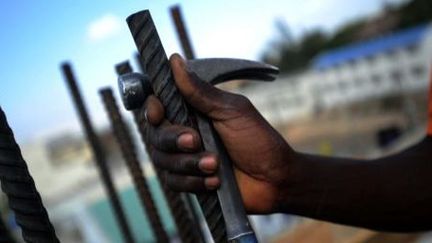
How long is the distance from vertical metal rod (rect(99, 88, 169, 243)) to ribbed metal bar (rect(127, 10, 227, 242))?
1.12 m

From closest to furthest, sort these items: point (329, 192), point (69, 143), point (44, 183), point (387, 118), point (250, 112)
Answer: point (250, 112) → point (329, 192) → point (44, 183) → point (387, 118) → point (69, 143)

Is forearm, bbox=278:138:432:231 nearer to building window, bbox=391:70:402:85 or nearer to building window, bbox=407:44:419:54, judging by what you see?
building window, bbox=407:44:419:54

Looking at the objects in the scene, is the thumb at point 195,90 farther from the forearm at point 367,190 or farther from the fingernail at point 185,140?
the forearm at point 367,190

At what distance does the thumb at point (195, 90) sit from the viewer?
1.31 meters

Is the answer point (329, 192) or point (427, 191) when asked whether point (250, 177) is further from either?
point (427, 191)

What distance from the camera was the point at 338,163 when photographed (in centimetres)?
188

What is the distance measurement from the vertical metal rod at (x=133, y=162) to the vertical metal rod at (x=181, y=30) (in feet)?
1.51

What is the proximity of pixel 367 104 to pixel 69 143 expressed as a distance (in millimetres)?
27906

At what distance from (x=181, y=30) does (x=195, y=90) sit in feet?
4.39

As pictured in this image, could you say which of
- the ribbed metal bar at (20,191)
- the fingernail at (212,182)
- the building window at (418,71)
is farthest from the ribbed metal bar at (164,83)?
the building window at (418,71)

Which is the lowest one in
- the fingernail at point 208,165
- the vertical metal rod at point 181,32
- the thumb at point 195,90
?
the fingernail at point 208,165

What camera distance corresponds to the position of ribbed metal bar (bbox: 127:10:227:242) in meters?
1.18

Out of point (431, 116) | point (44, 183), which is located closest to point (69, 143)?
point (44, 183)

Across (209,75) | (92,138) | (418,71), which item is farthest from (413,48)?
(209,75)
